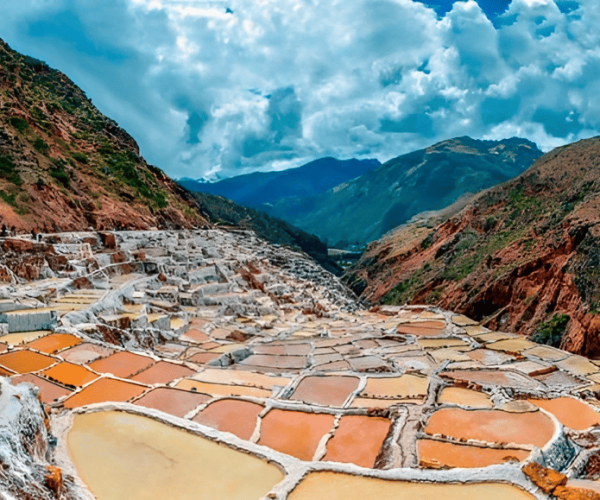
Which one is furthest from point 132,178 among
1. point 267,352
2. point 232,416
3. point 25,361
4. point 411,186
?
point 411,186

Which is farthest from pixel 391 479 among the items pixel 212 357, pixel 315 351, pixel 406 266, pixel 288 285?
pixel 406 266

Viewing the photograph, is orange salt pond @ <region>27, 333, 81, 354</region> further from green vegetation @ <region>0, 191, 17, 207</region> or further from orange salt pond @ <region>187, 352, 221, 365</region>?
green vegetation @ <region>0, 191, 17, 207</region>

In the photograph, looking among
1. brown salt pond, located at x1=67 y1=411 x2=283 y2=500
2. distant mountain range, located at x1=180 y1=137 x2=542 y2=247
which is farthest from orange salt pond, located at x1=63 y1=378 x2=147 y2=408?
distant mountain range, located at x1=180 y1=137 x2=542 y2=247

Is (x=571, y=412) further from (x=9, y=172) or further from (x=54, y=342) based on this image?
(x=9, y=172)

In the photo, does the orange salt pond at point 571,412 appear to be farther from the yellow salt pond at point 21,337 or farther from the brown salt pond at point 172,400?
the yellow salt pond at point 21,337

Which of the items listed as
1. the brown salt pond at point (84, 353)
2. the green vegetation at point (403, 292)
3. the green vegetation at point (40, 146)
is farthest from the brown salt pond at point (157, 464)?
the green vegetation at point (40, 146)

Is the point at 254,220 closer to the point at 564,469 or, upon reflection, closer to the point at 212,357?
the point at 212,357

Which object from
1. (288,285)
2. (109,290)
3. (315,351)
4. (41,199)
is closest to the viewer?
(315,351)
